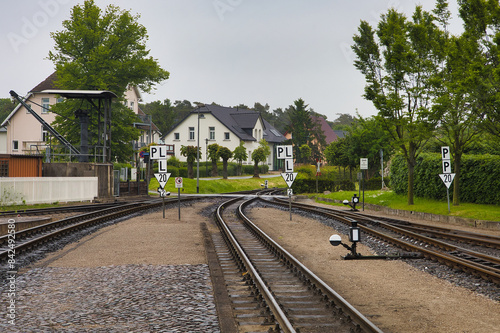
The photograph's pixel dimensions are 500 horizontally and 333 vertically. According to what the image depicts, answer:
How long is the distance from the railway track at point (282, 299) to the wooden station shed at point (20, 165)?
23.7 m

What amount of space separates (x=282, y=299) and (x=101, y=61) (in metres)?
39.9

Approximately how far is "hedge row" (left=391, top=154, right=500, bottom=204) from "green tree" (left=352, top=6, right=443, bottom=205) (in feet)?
3.49

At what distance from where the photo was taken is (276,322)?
6.83 meters

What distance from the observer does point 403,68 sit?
28375 mm

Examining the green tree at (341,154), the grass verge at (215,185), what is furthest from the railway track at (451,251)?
the grass verge at (215,185)

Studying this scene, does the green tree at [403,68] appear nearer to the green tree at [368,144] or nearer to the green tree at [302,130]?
the green tree at [368,144]

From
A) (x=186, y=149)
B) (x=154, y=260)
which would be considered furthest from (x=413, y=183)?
(x=186, y=149)

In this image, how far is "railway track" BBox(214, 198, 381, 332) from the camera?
22.3ft

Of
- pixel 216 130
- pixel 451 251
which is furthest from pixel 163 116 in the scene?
pixel 451 251

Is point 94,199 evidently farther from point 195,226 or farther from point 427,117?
point 427,117

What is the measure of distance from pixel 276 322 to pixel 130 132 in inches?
1628

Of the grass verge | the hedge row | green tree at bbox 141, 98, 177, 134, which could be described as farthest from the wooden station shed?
green tree at bbox 141, 98, 177, 134

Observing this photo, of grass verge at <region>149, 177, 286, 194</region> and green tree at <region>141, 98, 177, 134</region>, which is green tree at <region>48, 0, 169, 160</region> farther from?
green tree at <region>141, 98, 177, 134</region>

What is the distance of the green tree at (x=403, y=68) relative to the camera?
2717 centimetres
